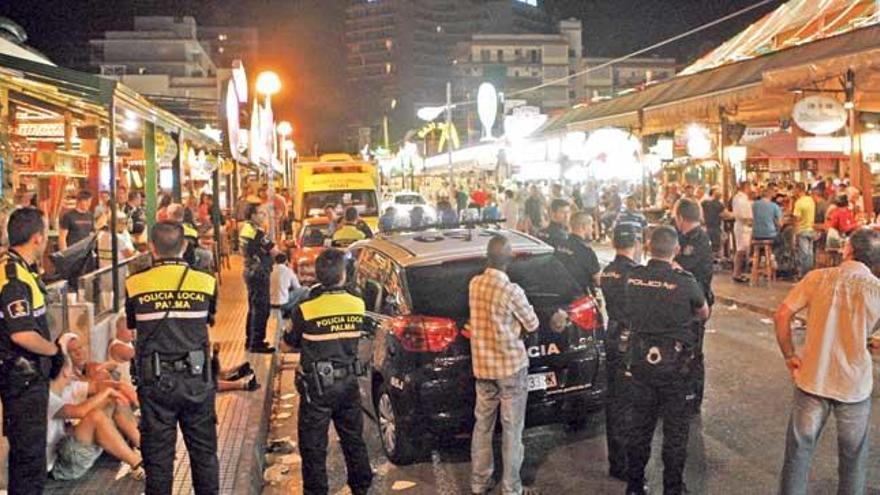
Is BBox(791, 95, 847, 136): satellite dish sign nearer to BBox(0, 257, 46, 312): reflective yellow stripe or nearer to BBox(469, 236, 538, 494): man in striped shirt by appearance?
BBox(469, 236, 538, 494): man in striped shirt

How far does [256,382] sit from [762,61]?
32.5 ft

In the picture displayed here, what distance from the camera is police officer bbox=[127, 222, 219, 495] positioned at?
486cm

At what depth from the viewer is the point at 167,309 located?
192 inches

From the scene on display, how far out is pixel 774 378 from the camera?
8805 mm

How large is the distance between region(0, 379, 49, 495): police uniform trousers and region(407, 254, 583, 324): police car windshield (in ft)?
8.49

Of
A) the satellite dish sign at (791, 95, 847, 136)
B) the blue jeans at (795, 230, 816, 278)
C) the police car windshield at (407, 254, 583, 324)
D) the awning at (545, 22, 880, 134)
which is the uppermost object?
the awning at (545, 22, 880, 134)

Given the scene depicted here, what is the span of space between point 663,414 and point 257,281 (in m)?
6.29

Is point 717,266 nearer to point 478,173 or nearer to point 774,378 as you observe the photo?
point 774,378

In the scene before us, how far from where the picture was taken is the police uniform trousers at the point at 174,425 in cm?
486

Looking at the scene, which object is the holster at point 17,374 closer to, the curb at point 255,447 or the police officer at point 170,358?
the police officer at point 170,358

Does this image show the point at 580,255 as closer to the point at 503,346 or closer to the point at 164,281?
the point at 503,346

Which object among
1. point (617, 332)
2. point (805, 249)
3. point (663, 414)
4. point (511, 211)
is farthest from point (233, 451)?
point (511, 211)

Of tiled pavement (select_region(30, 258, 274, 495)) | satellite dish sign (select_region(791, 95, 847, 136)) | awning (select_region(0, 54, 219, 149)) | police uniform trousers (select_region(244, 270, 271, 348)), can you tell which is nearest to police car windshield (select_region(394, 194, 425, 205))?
satellite dish sign (select_region(791, 95, 847, 136))

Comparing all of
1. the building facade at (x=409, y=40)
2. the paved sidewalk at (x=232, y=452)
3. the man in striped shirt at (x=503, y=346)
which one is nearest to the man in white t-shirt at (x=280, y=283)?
the paved sidewalk at (x=232, y=452)
